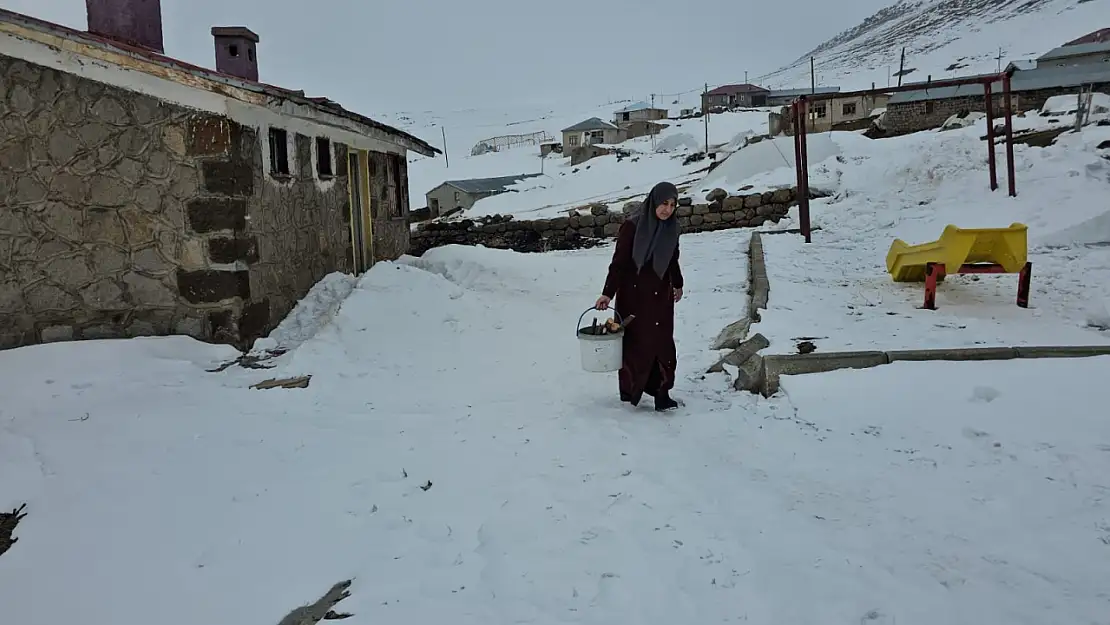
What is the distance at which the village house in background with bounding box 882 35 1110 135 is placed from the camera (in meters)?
27.1

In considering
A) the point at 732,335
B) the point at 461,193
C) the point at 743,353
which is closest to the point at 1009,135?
the point at 732,335

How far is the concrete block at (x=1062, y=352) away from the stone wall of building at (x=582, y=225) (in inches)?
456

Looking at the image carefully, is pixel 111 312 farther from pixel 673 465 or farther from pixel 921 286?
pixel 921 286

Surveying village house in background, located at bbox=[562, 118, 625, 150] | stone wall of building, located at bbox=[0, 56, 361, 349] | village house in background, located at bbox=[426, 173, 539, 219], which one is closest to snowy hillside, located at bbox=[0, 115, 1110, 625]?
stone wall of building, located at bbox=[0, 56, 361, 349]

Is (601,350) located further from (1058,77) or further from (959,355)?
(1058,77)

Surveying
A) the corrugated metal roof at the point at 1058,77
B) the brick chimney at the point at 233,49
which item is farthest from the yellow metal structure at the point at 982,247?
the corrugated metal roof at the point at 1058,77

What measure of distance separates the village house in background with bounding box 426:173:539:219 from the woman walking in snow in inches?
1314

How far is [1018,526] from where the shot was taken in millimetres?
3059

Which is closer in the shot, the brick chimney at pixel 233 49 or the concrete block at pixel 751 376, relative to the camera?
the concrete block at pixel 751 376

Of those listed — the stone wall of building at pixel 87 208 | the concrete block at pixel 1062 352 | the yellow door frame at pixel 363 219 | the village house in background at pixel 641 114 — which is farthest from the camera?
the village house in background at pixel 641 114

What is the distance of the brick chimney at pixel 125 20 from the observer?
721 cm

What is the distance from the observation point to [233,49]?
9609mm

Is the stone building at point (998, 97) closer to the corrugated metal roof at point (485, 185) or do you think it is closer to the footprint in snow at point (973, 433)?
the corrugated metal roof at point (485, 185)

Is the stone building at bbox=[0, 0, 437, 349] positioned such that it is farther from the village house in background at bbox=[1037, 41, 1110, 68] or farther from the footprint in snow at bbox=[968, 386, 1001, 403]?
the village house in background at bbox=[1037, 41, 1110, 68]
